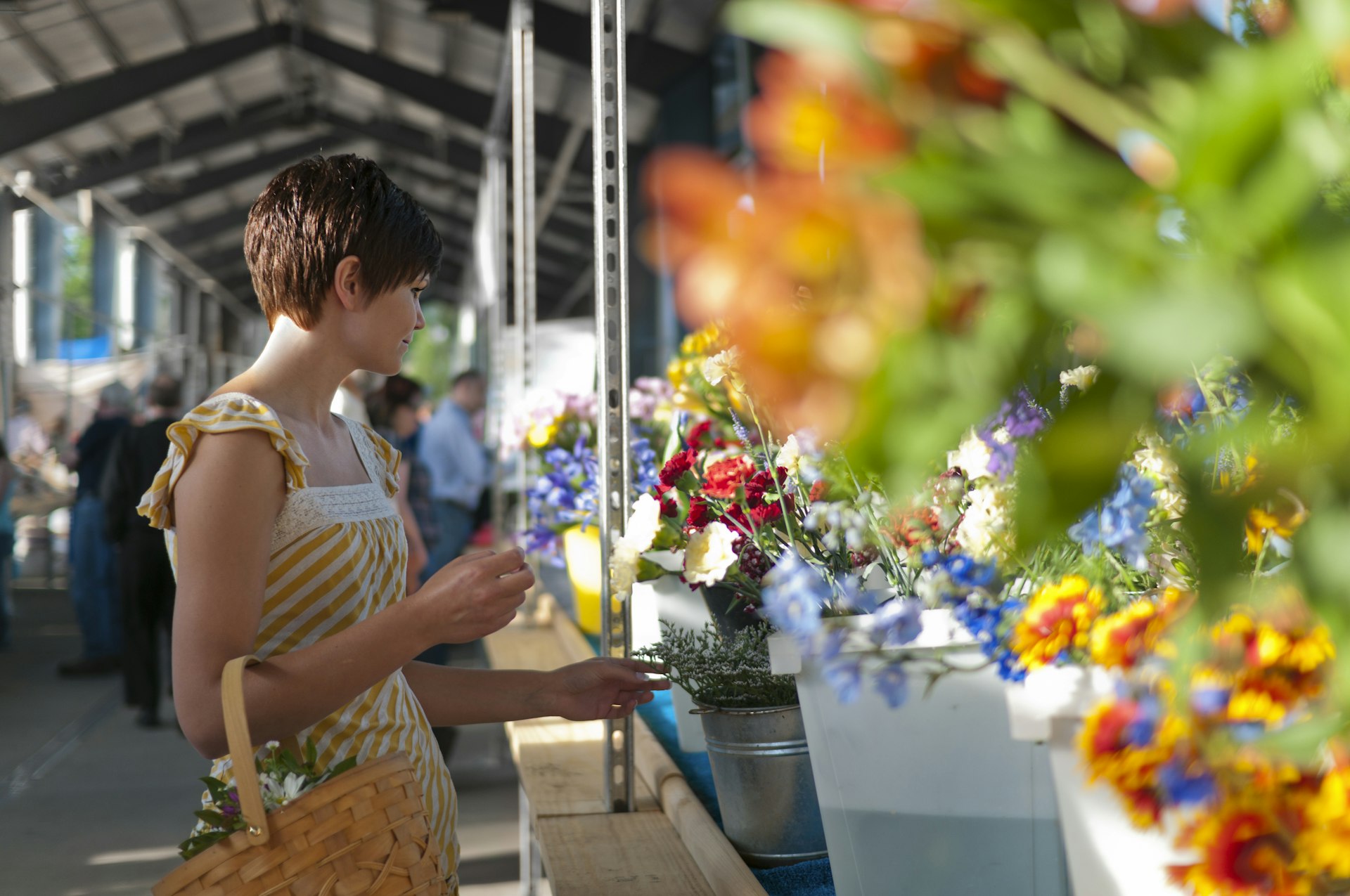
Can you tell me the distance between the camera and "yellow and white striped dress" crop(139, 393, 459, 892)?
0.97 meters

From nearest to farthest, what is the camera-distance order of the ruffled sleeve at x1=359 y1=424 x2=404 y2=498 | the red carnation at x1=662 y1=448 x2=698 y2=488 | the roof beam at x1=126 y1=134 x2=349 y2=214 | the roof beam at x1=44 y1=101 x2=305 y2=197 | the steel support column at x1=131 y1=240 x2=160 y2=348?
the ruffled sleeve at x1=359 y1=424 x2=404 y2=498 < the red carnation at x1=662 y1=448 x2=698 y2=488 < the roof beam at x1=44 y1=101 x2=305 y2=197 < the roof beam at x1=126 y1=134 x2=349 y2=214 < the steel support column at x1=131 y1=240 x2=160 y2=348

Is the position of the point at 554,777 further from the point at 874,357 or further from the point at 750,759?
the point at 874,357

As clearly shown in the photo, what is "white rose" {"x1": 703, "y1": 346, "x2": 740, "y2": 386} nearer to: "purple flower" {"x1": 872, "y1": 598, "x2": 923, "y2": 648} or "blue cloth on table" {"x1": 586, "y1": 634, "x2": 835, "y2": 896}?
"blue cloth on table" {"x1": 586, "y1": 634, "x2": 835, "y2": 896}

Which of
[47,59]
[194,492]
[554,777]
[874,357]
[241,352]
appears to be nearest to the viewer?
[874,357]

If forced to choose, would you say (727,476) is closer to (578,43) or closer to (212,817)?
(212,817)

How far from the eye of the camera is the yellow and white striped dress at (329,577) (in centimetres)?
97

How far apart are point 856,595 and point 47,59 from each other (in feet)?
35.1

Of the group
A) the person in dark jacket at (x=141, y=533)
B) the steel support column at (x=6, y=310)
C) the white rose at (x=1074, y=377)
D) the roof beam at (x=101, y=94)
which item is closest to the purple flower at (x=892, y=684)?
the white rose at (x=1074, y=377)

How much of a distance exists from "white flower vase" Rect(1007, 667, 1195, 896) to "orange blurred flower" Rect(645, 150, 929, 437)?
0.34m

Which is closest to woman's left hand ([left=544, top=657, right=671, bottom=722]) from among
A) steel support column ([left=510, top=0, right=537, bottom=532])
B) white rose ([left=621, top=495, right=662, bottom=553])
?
white rose ([left=621, top=495, right=662, bottom=553])

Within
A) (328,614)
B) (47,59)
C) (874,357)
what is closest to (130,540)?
(328,614)

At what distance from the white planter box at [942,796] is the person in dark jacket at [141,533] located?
4375mm

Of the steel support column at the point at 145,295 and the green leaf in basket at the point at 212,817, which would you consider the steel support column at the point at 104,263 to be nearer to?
the steel support column at the point at 145,295

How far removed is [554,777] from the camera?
1.58 m
